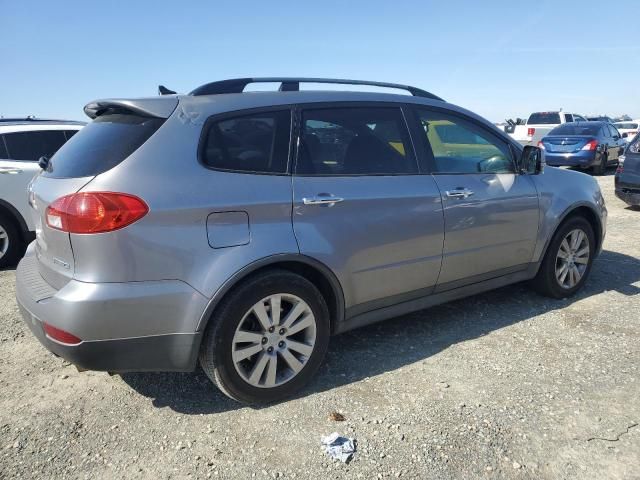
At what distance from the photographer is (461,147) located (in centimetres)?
393

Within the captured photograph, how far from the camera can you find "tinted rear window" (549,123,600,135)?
14.0m

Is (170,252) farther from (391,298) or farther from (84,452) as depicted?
(391,298)

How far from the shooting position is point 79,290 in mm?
2471

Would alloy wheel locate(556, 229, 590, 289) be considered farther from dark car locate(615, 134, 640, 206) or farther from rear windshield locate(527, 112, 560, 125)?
rear windshield locate(527, 112, 560, 125)

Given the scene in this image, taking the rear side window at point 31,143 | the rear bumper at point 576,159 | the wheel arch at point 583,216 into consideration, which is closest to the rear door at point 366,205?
the wheel arch at point 583,216

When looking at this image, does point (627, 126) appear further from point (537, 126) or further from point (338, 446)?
point (338, 446)

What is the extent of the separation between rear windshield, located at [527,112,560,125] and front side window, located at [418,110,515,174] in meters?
16.9

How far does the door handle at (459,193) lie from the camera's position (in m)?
3.58

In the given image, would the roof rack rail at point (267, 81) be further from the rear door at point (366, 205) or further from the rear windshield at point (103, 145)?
the rear windshield at point (103, 145)

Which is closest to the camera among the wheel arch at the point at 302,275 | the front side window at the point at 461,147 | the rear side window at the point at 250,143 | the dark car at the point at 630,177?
the wheel arch at the point at 302,275

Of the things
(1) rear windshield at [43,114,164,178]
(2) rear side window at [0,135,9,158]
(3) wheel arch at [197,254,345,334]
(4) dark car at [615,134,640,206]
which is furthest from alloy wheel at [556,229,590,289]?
(2) rear side window at [0,135,9,158]

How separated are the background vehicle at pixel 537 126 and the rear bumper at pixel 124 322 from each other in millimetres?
17882

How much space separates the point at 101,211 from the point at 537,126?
1908 centimetres

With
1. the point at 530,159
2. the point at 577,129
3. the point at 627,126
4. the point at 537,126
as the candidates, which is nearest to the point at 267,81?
the point at 530,159
